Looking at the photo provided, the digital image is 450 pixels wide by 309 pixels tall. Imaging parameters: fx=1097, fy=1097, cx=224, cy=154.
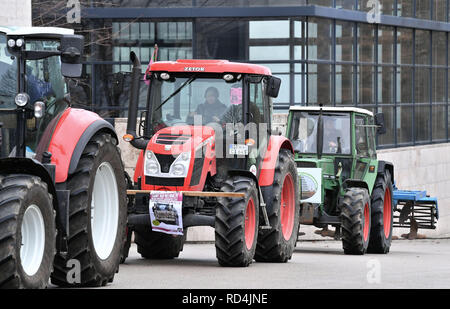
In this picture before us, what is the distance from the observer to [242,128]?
48.4 feet

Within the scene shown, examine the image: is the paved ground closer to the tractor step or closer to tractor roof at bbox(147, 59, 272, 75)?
tractor roof at bbox(147, 59, 272, 75)

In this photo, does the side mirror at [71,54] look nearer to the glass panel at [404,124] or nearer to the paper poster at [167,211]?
the paper poster at [167,211]

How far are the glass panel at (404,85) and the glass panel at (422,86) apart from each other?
1.91 feet

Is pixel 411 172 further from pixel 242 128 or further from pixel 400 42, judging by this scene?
pixel 242 128

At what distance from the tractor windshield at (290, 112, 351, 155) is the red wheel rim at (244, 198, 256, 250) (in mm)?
5739

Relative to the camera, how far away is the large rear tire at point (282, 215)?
15062 millimetres

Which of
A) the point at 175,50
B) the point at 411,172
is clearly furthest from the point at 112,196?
the point at 411,172

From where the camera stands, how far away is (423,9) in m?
36.4

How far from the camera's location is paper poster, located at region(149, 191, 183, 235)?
13.8 m

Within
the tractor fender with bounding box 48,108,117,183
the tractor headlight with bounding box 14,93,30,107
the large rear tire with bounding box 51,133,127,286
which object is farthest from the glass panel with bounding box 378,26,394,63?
the tractor headlight with bounding box 14,93,30,107

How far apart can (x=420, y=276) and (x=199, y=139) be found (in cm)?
333

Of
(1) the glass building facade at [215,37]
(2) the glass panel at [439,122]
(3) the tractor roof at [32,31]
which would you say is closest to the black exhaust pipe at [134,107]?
(3) the tractor roof at [32,31]

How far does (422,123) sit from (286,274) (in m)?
25.0

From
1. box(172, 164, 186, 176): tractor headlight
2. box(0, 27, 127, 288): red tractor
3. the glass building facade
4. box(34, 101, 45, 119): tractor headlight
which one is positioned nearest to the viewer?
box(0, 27, 127, 288): red tractor
